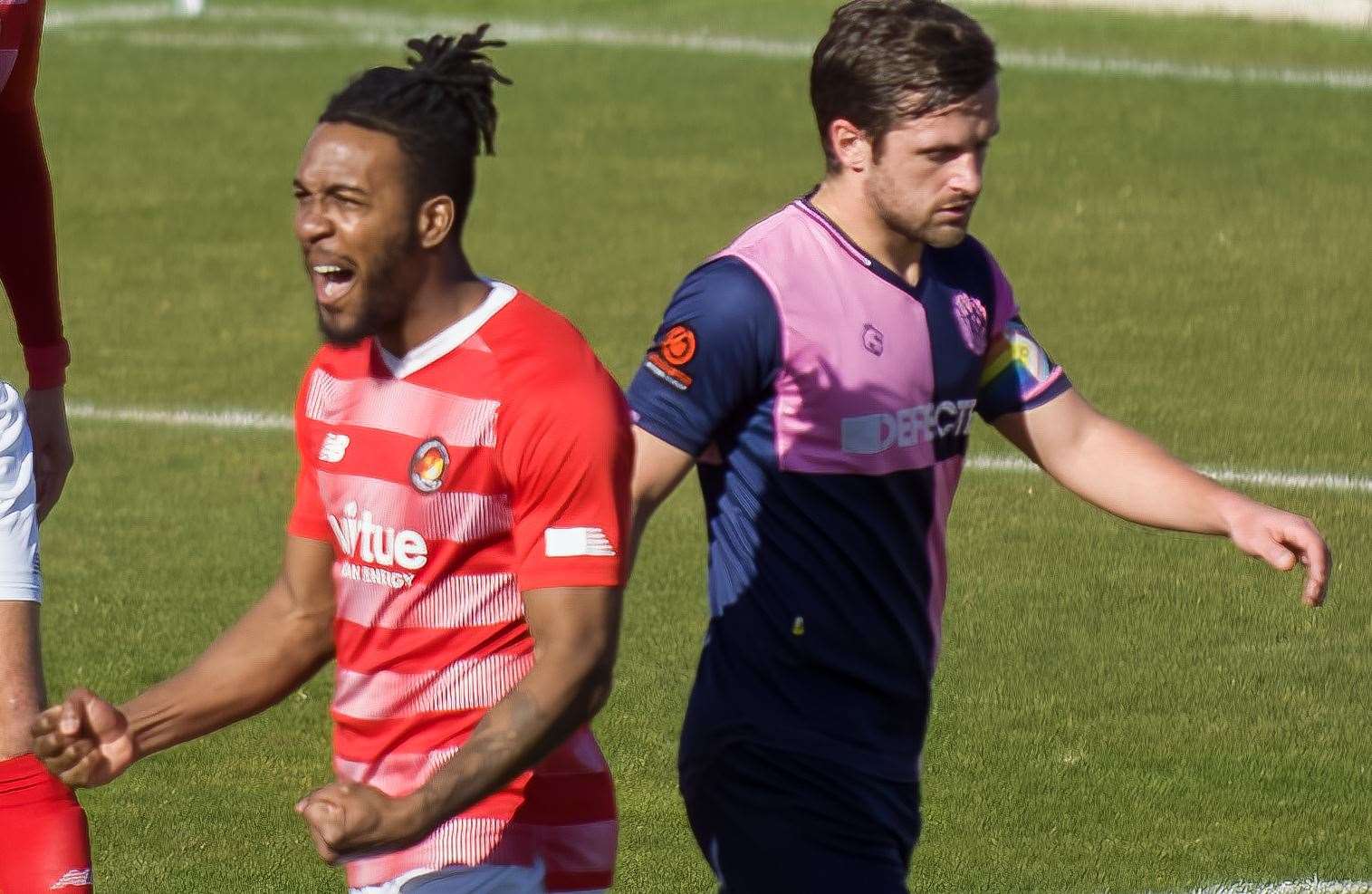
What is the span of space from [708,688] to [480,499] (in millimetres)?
797

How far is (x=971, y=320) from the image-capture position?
497 cm

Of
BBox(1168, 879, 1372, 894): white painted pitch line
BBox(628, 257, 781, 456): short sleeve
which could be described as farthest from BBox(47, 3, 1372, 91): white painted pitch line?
BBox(628, 257, 781, 456): short sleeve

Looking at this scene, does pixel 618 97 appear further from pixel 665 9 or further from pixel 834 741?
A: pixel 834 741

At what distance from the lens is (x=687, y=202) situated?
17375mm

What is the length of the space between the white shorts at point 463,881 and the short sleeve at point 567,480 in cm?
52

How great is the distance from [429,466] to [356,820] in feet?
2.47

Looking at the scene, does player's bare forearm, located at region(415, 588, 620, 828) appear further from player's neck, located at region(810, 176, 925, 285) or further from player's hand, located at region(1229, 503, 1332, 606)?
player's hand, located at region(1229, 503, 1332, 606)

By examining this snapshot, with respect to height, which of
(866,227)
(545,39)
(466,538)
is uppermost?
(866,227)

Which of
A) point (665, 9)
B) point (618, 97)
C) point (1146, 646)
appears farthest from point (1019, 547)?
point (665, 9)

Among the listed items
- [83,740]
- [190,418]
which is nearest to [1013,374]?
[83,740]

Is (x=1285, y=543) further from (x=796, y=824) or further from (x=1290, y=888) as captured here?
(x=1290, y=888)

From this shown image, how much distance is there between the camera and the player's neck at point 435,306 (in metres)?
4.22

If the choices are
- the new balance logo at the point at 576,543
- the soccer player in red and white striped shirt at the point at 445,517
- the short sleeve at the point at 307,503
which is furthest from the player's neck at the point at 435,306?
the new balance logo at the point at 576,543

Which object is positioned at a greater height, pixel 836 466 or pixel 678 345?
pixel 678 345
